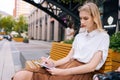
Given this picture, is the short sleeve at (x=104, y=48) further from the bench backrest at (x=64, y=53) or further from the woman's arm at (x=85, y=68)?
the bench backrest at (x=64, y=53)

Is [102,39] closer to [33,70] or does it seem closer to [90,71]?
[90,71]

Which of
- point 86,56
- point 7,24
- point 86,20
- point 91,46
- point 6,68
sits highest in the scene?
point 86,20

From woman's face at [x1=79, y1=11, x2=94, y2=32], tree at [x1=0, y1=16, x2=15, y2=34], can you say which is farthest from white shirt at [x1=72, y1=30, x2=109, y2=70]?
tree at [x1=0, y1=16, x2=15, y2=34]

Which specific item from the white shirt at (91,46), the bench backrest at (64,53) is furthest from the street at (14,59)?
the white shirt at (91,46)

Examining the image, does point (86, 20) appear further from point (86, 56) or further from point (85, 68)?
point (85, 68)

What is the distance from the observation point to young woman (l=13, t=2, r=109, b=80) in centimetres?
333

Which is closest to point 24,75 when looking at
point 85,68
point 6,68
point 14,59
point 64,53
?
point 85,68

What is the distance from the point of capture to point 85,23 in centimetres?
348

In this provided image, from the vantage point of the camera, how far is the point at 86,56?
3514mm

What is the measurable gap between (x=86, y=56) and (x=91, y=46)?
0.13 meters

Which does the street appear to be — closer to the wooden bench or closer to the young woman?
the wooden bench

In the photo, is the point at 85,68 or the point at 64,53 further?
the point at 64,53

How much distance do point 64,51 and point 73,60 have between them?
2.09 m

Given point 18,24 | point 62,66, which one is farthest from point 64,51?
point 18,24
